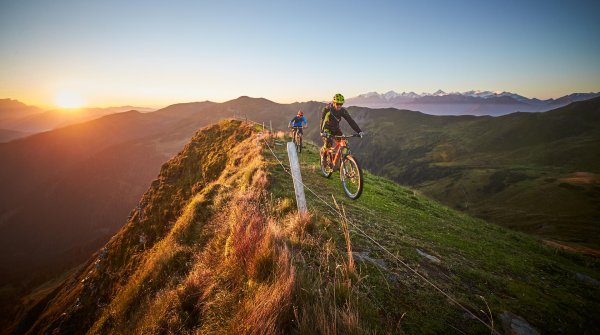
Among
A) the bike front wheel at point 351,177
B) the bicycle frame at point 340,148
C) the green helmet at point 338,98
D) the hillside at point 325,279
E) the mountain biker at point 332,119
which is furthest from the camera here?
the mountain biker at point 332,119

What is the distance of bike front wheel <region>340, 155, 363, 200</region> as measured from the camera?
29.0ft

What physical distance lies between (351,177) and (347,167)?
1.36 feet

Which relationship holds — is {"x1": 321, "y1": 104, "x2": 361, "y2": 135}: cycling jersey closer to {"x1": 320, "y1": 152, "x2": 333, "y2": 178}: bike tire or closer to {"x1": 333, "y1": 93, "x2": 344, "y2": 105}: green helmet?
{"x1": 333, "y1": 93, "x2": 344, "y2": 105}: green helmet

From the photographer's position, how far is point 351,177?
30.8ft

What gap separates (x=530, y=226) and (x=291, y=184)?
94536 millimetres

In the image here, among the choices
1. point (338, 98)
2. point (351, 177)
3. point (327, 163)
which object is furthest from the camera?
point (327, 163)

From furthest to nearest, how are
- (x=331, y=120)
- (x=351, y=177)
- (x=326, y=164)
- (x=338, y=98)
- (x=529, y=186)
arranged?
(x=529, y=186) → (x=326, y=164) → (x=331, y=120) → (x=338, y=98) → (x=351, y=177)

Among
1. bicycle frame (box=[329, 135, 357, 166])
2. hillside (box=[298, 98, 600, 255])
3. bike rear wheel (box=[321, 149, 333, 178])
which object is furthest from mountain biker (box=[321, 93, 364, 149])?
hillside (box=[298, 98, 600, 255])

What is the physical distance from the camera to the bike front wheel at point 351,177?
348 inches

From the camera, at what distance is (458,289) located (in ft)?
17.3

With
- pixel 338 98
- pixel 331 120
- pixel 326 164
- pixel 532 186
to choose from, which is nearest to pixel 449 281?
pixel 331 120

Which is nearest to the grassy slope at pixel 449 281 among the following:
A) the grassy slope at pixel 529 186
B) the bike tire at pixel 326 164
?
the bike tire at pixel 326 164

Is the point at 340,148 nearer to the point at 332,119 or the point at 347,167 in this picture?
the point at 347,167

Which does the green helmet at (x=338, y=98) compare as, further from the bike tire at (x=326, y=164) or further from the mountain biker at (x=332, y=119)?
the bike tire at (x=326, y=164)
